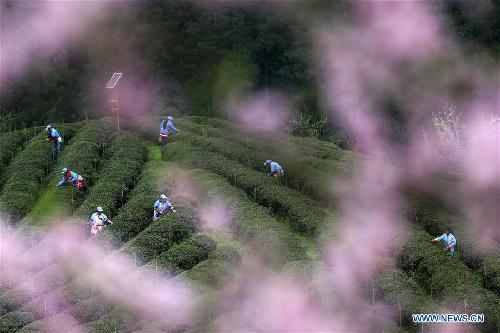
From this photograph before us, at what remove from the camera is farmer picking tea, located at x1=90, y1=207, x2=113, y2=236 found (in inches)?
1196

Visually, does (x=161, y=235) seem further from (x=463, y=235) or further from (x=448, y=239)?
(x=463, y=235)

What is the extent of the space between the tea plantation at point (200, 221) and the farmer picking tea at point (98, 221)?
0.43m

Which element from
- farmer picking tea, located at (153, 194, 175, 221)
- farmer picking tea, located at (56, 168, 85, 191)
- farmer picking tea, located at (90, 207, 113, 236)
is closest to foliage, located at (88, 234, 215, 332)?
farmer picking tea, located at (153, 194, 175, 221)

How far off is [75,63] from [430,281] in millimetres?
38272

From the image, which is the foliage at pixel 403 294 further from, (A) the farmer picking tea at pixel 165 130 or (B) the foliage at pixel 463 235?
(A) the farmer picking tea at pixel 165 130

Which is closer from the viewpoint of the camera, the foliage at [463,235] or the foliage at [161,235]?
the foliage at [463,235]

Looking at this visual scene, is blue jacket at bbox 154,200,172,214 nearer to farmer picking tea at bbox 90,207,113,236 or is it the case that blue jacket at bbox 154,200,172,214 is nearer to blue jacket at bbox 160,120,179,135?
farmer picking tea at bbox 90,207,113,236

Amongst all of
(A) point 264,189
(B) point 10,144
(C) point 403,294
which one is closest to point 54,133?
(B) point 10,144

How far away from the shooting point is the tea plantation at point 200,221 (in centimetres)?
2466

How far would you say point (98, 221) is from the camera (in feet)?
99.8

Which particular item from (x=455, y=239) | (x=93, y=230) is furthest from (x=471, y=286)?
(x=93, y=230)

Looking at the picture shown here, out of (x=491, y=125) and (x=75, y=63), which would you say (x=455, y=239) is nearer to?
(x=491, y=125)

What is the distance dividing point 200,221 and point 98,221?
351 centimetres

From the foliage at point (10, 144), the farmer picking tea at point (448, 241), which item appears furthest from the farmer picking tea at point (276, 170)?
the foliage at point (10, 144)
